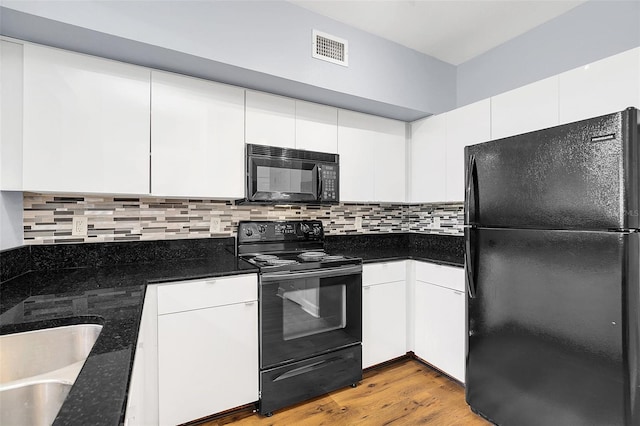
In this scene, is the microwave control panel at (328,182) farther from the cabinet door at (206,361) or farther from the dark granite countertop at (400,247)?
the cabinet door at (206,361)

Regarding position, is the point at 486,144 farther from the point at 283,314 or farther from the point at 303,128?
the point at 283,314

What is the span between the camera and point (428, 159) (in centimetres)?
263

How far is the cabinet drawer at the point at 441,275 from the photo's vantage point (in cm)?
216

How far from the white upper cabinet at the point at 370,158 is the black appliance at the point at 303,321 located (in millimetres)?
669

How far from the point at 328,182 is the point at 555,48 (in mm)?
1781

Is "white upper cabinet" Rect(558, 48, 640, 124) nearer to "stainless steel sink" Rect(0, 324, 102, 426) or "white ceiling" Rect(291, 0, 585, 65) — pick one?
"white ceiling" Rect(291, 0, 585, 65)

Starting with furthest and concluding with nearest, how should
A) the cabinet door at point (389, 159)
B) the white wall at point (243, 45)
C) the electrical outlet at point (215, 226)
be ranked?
the cabinet door at point (389, 159), the electrical outlet at point (215, 226), the white wall at point (243, 45)

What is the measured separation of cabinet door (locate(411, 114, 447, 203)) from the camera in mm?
2502

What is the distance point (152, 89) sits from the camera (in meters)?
1.80

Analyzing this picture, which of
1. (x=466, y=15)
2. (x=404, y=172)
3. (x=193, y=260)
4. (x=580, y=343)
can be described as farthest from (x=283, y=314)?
(x=466, y=15)

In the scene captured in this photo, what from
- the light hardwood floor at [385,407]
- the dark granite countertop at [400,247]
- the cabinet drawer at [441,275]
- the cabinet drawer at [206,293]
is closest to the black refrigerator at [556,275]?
the light hardwood floor at [385,407]

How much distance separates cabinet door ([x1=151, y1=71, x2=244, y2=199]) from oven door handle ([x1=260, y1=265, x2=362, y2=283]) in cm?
59

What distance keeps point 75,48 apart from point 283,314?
1815mm

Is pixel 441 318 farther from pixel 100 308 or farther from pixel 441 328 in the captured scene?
pixel 100 308
